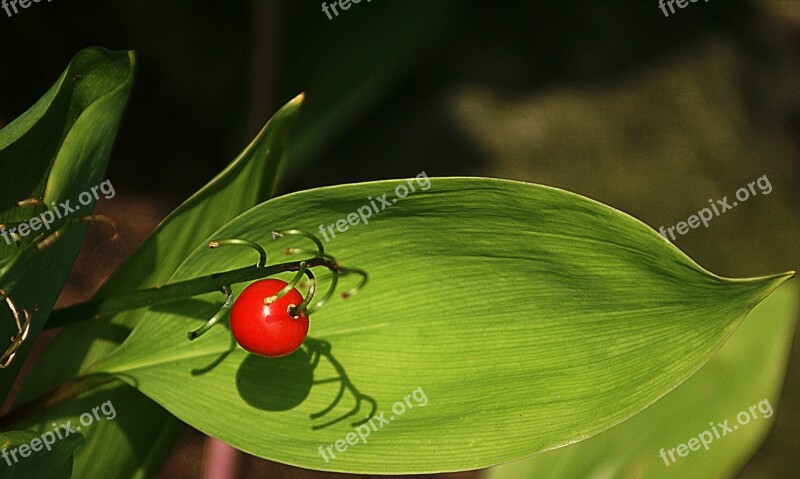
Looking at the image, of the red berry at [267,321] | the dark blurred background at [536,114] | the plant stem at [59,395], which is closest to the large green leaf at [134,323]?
the plant stem at [59,395]

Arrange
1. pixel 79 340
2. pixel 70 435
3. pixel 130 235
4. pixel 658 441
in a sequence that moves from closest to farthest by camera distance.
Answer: pixel 70 435
pixel 79 340
pixel 658 441
pixel 130 235

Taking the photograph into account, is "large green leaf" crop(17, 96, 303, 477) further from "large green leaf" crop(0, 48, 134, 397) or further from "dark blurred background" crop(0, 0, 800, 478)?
"dark blurred background" crop(0, 0, 800, 478)

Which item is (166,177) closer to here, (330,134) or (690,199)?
(330,134)

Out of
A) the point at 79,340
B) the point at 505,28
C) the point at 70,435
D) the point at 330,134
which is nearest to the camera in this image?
the point at 70,435

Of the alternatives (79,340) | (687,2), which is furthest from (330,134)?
(687,2)

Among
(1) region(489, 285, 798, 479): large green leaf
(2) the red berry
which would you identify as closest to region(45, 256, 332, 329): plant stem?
(2) the red berry

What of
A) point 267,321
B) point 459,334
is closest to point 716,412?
point 459,334
